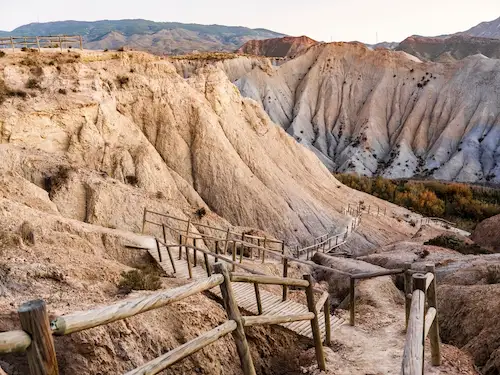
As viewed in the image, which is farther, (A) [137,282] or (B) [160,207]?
(B) [160,207]

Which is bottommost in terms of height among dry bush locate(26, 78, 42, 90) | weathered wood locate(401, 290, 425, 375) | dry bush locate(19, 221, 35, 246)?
dry bush locate(19, 221, 35, 246)

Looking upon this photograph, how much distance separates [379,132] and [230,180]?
1779 inches

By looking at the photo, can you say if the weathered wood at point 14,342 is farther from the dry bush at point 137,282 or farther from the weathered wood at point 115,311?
the dry bush at point 137,282

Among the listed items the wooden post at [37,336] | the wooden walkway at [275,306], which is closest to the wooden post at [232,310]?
the wooden post at [37,336]

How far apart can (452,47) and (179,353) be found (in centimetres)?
13711

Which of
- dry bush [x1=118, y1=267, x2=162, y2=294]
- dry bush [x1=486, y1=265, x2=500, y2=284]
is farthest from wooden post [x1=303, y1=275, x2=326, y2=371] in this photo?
dry bush [x1=486, y1=265, x2=500, y2=284]

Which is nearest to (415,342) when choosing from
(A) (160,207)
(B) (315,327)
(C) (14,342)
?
(B) (315,327)

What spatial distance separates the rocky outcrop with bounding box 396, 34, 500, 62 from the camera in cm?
10599

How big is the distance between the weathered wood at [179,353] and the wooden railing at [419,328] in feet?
5.04

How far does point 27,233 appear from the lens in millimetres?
9477

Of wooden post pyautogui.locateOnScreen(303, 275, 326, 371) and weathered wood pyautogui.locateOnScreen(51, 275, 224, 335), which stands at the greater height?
weathered wood pyautogui.locateOnScreen(51, 275, 224, 335)

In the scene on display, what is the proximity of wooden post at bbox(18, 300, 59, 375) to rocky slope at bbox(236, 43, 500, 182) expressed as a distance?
185 ft

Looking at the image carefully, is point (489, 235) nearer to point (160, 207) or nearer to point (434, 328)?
point (160, 207)

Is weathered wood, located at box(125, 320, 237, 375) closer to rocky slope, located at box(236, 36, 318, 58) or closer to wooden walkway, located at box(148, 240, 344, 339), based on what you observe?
wooden walkway, located at box(148, 240, 344, 339)
